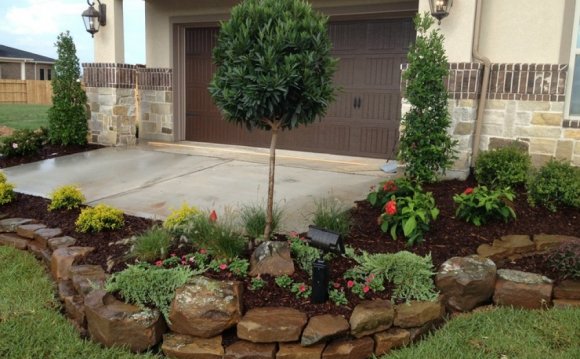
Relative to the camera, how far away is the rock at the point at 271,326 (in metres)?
3.04

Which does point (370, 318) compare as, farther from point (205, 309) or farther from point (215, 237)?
point (215, 237)

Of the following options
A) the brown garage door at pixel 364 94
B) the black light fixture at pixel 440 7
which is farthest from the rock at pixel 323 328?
the brown garage door at pixel 364 94

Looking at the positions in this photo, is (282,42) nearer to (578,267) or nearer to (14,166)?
(578,267)

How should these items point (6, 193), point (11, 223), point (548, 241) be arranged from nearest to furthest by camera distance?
point (548, 241) < point (11, 223) < point (6, 193)

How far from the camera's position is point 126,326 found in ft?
10.3

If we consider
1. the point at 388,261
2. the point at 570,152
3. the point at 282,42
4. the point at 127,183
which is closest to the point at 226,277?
the point at 388,261

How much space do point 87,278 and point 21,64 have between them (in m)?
37.1

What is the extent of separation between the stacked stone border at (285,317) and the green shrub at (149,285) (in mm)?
65

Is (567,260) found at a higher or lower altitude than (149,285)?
higher

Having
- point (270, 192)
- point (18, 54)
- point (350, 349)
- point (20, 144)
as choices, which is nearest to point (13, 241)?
point (270, 192)

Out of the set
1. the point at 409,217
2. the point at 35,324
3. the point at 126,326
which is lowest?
the point at 35,324

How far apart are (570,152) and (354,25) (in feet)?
12.4

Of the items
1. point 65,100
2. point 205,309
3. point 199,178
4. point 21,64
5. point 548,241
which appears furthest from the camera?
point 21,64

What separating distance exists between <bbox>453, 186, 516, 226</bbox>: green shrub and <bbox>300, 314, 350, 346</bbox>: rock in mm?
1922
